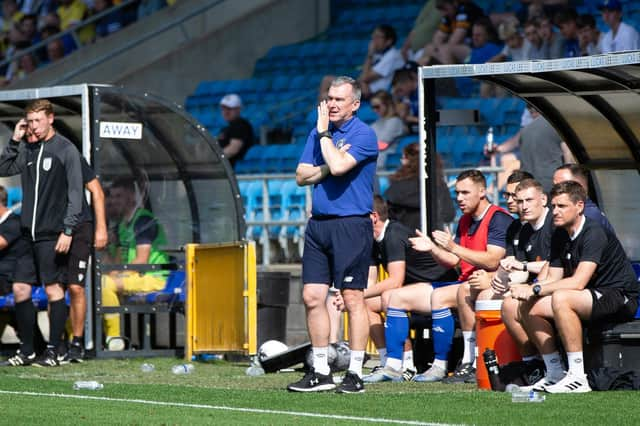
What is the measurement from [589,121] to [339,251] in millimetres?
2951

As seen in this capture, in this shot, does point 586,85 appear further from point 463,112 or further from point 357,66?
point 357,66

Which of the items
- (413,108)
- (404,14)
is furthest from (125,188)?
(404,14)

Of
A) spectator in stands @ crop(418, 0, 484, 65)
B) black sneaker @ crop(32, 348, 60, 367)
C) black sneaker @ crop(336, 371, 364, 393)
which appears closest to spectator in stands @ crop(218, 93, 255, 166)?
spectator in stands @ crop(418, 0, 484, 65)

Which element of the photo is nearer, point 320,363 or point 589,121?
point 320,363

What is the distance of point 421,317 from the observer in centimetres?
1170

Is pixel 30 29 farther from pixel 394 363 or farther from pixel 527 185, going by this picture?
pixel 527 185

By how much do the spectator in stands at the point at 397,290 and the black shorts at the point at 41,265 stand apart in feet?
9.12

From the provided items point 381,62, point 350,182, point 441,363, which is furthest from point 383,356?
point 381,62

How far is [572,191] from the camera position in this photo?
979 centimetres

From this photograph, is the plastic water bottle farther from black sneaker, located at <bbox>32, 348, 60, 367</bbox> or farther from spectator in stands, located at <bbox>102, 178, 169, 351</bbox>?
spectator in stands, located at <bbox>102, 178, 169, 351</bbox>

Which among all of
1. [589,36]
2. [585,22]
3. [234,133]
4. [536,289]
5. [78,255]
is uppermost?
[585,22]

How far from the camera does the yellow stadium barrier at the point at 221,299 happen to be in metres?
13.3

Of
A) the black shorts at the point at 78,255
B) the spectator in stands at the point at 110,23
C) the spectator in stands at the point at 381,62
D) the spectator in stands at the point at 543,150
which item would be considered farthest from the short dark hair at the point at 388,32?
the black shorts at the point at 78,255

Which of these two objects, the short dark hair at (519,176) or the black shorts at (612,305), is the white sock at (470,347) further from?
the black shorts at (612,305)
